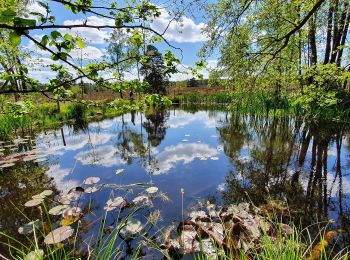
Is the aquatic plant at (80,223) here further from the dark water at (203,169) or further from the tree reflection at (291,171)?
the tree reflection at (291,171)

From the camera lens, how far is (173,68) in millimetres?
2309

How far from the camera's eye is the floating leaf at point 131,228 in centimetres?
328

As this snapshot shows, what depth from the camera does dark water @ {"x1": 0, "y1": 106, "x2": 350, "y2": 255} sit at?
4.11 m

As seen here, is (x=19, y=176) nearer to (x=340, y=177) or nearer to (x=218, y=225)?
(x=218, y=225)

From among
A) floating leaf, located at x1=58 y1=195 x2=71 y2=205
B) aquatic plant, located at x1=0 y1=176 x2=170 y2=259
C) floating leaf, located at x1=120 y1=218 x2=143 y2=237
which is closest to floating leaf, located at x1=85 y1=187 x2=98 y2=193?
aquatic plant, located at x1=0 y1=176 x2=170 y2=259

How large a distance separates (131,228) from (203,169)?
10.1ft

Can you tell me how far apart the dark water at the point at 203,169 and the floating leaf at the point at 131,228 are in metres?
0.35

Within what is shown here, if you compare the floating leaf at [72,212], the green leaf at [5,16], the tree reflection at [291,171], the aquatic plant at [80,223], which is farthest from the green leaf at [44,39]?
the floating leaf at [72,212]

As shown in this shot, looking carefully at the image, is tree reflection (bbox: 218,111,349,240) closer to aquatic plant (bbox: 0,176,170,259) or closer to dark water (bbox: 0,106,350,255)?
dark water (bbox: 0,106,350,255)

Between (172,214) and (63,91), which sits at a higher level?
(63,91)

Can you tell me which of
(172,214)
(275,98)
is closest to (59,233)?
(172,214)

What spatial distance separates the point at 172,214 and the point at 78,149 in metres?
5.81

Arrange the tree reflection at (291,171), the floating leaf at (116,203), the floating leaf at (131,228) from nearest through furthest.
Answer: the floating leaf at (131,228), the floating leaf at (116,203), the tree reflection at (291,171)

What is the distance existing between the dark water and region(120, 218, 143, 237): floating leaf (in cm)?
35
